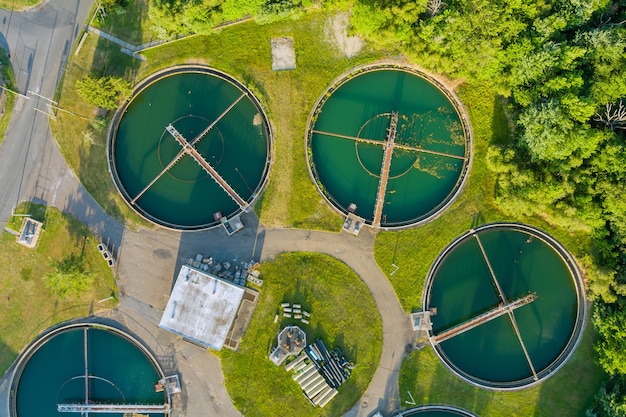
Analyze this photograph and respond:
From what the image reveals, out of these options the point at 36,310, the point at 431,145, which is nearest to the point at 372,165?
the point at 431,145

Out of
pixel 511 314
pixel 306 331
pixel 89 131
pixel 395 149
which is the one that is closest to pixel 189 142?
pixel 89 131

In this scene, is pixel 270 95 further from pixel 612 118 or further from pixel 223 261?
pixel 612 118

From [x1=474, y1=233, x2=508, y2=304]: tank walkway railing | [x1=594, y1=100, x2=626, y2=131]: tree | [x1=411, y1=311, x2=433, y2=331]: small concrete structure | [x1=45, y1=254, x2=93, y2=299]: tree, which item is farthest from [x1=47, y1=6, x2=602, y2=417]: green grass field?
[x1=594, y1=100, x2=626, y2=131]: tree

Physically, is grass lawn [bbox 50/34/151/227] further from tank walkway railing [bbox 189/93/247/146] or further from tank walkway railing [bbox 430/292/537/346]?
tank walkway railing [bbox 430/292/537/346]

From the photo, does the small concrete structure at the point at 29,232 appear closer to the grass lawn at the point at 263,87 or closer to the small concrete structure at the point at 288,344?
the grass lawn at the point at 263,87

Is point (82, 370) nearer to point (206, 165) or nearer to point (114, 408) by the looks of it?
point (114, 408)

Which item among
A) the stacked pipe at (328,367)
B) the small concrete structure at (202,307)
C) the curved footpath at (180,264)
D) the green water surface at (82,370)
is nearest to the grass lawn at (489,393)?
the curved footpath at (180,264)
